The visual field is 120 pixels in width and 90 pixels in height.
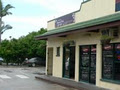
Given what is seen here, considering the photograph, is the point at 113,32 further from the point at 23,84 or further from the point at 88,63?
the point at 23,84

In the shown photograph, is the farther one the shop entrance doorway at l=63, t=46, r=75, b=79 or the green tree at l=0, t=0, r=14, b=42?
the green tree at l=0, t=0, r=14, b=42

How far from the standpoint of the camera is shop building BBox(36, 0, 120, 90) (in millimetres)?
17656

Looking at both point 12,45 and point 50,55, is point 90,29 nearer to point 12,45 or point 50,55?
point 50,55

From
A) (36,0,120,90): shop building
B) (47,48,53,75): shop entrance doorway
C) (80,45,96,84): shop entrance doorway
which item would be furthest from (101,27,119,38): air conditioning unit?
(47,48,53,75): shop entrance doorway

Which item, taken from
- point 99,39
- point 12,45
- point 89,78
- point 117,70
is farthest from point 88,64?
point 12,45

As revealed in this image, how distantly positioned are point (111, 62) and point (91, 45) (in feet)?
9.05

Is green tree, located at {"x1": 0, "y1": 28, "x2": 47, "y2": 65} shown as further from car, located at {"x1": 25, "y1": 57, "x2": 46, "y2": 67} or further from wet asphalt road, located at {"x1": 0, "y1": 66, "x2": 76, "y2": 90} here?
wet asphalt road, located at {"x1": 0, "y1": 66, "x2": 76, "y2": 90}

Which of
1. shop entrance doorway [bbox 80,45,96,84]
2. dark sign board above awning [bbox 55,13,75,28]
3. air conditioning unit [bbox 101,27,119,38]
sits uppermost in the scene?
dark sign board above awning [bbox 55,13,75,28]

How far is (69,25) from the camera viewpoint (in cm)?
2403

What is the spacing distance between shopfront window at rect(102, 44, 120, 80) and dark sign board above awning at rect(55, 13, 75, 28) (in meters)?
5.52

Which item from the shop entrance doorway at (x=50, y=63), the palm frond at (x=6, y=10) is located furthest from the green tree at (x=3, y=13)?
the shop entrance doorway at (x=50, y=63)

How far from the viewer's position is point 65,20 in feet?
82.1

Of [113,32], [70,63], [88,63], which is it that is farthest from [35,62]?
[113,32]

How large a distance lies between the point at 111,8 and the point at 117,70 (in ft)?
11.3
